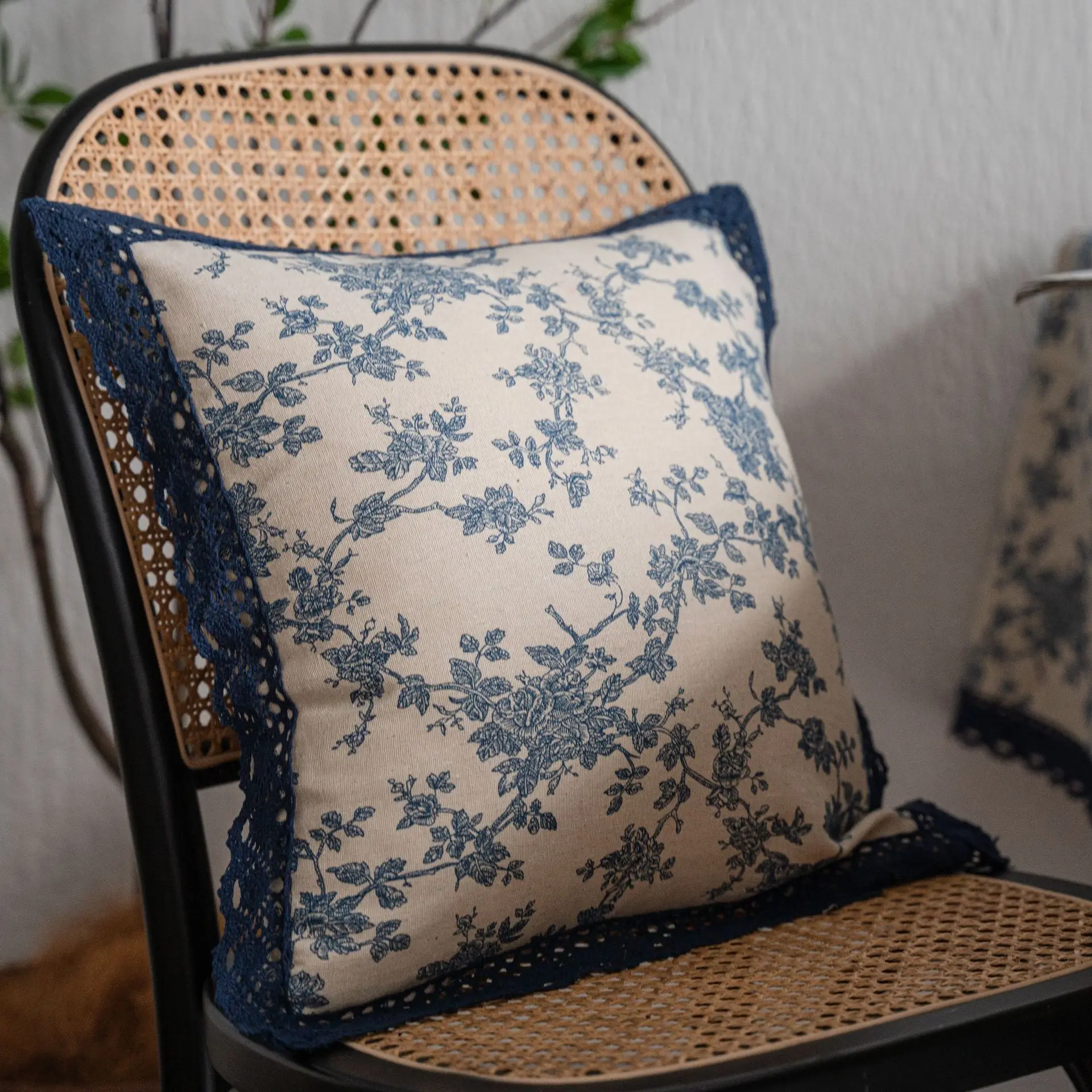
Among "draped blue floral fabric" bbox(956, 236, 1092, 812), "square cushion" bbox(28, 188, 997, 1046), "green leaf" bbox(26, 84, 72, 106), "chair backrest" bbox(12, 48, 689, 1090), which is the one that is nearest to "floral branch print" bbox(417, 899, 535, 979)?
"square cushion" bbox(28, 188, 997, 1046)

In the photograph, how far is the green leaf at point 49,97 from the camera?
0.96m

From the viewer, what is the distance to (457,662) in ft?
1.84

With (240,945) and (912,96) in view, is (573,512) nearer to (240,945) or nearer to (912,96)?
(240,945)

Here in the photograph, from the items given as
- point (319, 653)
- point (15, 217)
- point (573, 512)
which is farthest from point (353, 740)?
point (15, 217)

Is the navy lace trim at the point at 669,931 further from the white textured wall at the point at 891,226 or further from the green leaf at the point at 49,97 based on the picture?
the green leaf at the point at 49,97

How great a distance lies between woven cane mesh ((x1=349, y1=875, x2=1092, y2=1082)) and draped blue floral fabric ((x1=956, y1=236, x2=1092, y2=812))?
337 mm

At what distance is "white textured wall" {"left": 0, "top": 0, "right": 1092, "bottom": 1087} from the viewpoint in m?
1.04

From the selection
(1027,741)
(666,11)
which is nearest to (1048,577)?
(1027,741)

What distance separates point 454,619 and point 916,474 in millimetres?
681

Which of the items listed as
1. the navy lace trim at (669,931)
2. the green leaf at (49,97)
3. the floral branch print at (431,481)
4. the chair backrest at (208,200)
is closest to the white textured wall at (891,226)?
the green leaf at (49,97)

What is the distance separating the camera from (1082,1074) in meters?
0.57

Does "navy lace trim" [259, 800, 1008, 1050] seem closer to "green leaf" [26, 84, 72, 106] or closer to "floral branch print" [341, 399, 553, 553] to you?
"floral branch print" [341, 399, 553, 553]

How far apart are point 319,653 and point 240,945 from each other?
0.15 metres

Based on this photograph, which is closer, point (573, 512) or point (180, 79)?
point (573, 512)
